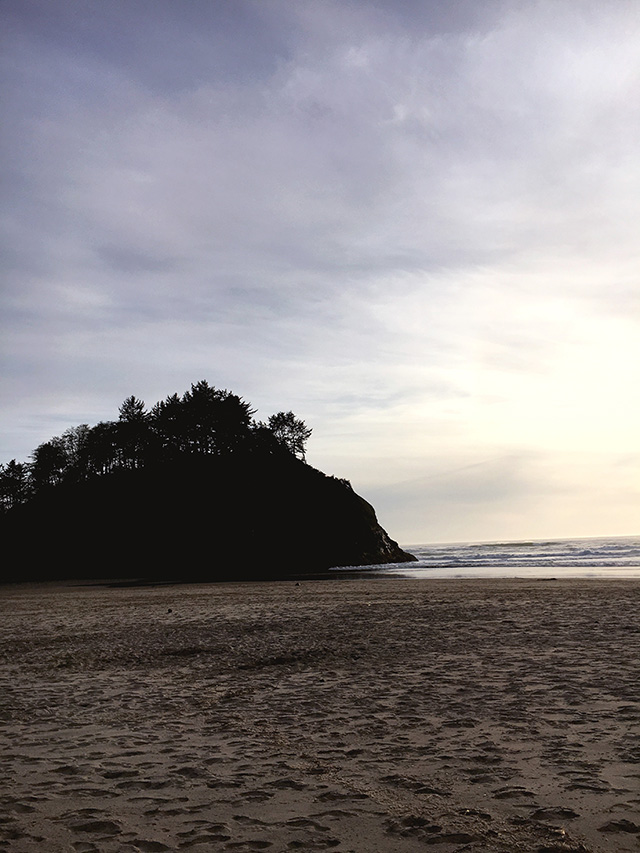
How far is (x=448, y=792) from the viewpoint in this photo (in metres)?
6.04

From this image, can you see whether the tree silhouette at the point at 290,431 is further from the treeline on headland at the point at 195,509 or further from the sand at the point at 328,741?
the sand at the point at 328,741

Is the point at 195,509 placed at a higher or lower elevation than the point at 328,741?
higher

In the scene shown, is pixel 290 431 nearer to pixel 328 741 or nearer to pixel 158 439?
pixel 158 439

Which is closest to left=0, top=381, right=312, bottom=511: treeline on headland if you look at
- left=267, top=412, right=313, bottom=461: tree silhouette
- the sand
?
left=267, top=412, right=313, bottom=461: tree silhouette

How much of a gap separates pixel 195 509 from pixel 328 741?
82442mm

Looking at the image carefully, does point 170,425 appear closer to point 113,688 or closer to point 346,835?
point 113,688

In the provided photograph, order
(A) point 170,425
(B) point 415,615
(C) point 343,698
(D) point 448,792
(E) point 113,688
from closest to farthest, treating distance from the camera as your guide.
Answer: (D) point 448,792 → (C) point 343,698 → (E) point 113,688 → (B) point 415,615 → (A) point 170,425

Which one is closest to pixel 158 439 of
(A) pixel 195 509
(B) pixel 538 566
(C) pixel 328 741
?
(A) pixel 195 509

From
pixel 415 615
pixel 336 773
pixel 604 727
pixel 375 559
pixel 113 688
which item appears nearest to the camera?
pixel 336 773

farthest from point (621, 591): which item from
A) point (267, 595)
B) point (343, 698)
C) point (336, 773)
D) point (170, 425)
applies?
point (170, 425)

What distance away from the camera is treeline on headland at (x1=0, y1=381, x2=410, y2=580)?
8212 cm

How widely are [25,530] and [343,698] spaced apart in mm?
93622

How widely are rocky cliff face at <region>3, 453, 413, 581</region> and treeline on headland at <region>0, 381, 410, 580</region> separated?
140 mm

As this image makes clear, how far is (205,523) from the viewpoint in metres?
86.1
